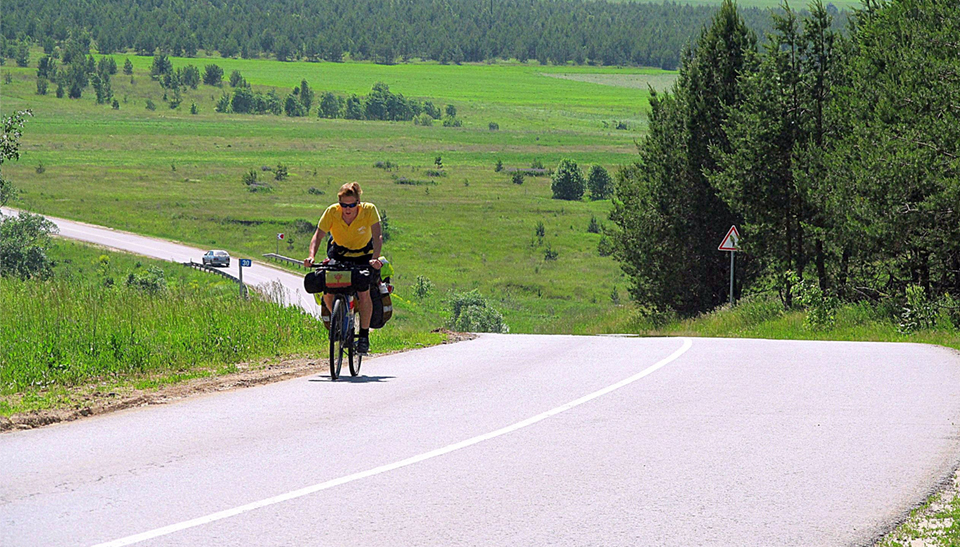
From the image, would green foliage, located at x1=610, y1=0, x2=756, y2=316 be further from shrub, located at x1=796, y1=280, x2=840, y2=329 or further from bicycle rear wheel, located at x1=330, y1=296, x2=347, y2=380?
bicycle rear wheel, located at x1=330, y1=296, x2=347, y2=380

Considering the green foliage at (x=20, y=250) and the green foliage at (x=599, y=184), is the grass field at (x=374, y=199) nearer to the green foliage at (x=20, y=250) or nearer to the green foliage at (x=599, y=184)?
the green foliage at (x=599, y=184)

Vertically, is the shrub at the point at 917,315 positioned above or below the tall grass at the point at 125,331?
below

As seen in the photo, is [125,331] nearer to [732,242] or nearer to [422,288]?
[732,242]

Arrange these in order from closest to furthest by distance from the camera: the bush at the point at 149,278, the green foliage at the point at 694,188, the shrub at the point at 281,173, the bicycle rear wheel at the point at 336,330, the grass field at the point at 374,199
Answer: the bicycle rear wheel at the point at 336,330
the green foliage at the point at 694,188
the bush at the point at 149,278
the grass field at the point at 374,199
the shrub at the point at 281,173

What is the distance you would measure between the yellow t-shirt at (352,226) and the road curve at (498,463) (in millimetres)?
1519

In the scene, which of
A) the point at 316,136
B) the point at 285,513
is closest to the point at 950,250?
the point at 285,513

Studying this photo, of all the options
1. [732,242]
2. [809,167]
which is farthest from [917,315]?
[732,242]

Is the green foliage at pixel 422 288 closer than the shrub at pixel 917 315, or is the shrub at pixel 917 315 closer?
the shrub at pixel 917 315

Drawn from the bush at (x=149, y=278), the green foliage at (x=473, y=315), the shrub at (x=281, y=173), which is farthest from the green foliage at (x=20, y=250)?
the shrub at (x=281, y=173)

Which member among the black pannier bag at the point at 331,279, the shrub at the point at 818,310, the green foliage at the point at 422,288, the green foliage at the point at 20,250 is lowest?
the green foliage at the point at 422,288

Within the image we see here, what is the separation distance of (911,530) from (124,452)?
519 centimetres

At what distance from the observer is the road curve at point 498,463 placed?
6035 millimetres

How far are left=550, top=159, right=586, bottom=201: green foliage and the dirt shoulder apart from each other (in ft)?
404

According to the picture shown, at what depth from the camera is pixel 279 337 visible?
49.9 ft
